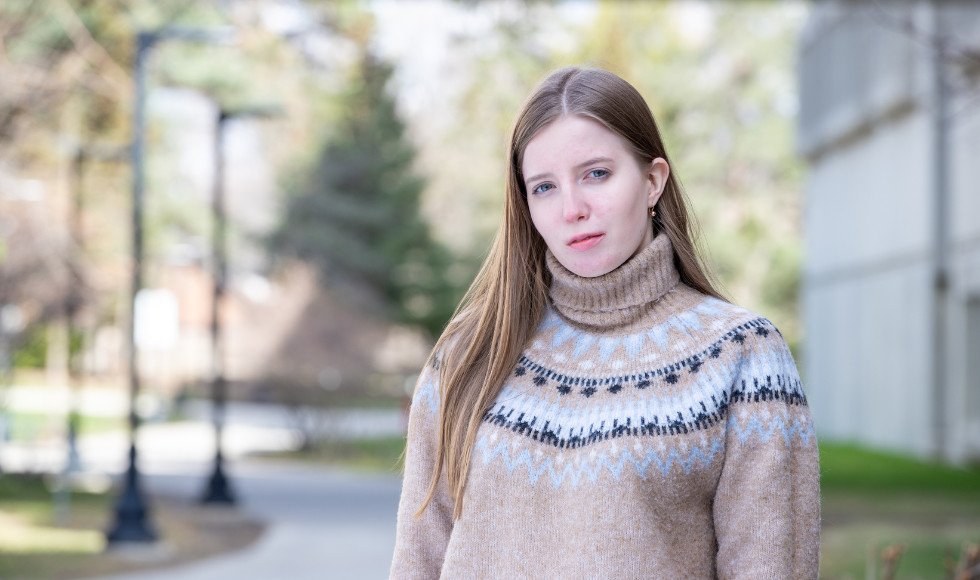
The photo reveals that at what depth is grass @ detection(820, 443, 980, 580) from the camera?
9203 millimetres

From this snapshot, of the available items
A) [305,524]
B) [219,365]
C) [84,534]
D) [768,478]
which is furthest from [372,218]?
[768,478]

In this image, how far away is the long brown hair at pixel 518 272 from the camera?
87.1 inches

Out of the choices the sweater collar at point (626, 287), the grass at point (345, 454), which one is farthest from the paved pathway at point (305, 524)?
the sweater collar at point (626, 287)

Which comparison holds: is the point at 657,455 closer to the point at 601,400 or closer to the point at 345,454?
the point at 601,400

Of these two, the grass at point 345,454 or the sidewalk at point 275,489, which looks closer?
the sidewalk at point 275,489

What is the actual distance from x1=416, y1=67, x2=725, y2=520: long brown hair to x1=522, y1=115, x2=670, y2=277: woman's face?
29 mm

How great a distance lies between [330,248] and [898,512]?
557 inches

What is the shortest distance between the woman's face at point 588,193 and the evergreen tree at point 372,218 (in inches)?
869

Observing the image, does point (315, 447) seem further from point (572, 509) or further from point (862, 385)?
point (572, 509)

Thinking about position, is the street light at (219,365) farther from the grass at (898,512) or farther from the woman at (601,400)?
the woman at (601,400)

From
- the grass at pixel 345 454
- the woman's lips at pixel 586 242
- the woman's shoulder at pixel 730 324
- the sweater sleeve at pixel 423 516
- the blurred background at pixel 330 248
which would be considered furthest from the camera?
the grass at pixel 345 454

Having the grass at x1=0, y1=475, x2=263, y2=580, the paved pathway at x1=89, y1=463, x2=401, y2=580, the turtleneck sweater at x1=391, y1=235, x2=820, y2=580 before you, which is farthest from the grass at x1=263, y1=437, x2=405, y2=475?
the turtleneck sweater at x1=391, y1=235, x2=820, y2=580

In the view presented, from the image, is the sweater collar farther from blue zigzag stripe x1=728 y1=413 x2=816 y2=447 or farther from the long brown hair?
blue zigzag stripe x1=728 y1=413 x2=816 y2=447

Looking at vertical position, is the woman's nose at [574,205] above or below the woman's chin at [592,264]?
above
